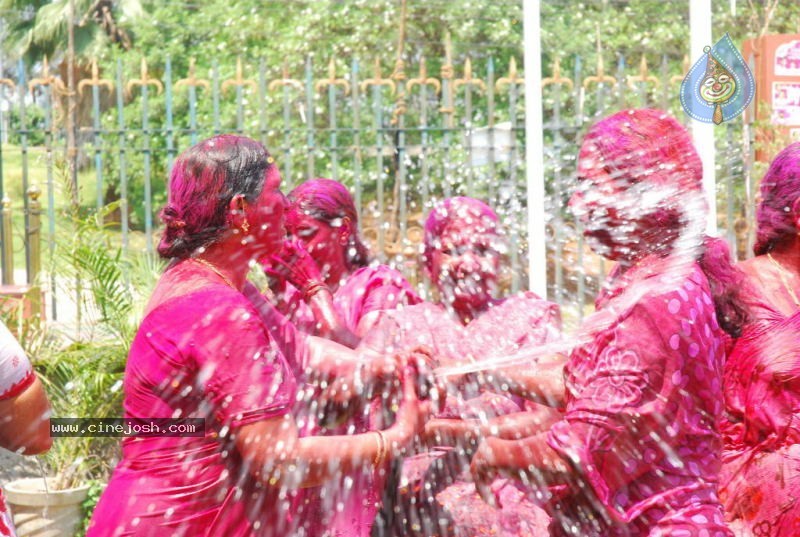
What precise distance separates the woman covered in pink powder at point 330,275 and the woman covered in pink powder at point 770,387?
1490mm

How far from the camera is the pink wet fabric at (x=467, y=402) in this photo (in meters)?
3.42

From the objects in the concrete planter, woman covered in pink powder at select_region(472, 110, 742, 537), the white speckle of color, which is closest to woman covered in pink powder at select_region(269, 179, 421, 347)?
woman covered in pink powder at select_region(472, 110, 742, 537)

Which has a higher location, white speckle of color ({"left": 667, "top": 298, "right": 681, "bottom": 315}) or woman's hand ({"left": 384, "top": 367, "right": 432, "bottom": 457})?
white speckle of color ({"left": 667, "top": 298, "right": 681, "bottom": 315})

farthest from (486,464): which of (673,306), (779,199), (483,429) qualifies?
(779,199)

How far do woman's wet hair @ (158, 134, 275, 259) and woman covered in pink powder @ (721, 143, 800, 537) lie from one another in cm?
153

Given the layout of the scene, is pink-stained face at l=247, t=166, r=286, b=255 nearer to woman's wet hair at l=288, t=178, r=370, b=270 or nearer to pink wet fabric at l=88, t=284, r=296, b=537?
pink wet fabric at l=88, t=284, r=296, b=537

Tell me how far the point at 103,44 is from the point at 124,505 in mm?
23104

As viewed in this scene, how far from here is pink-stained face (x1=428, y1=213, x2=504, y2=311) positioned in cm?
402

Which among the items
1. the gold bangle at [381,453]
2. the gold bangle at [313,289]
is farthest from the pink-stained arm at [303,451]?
the gold bangle at [313,289]

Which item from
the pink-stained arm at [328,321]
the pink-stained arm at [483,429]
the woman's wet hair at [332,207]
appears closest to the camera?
the pink-stained arm at [483,429]

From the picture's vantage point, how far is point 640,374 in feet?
7.34

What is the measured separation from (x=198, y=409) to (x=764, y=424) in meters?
1.82

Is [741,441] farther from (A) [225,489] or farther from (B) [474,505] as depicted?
(A) [225,489]

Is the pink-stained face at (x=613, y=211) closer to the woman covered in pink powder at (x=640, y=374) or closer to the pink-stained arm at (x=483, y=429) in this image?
the woman covered in pink powder at (x=640, y=374)
